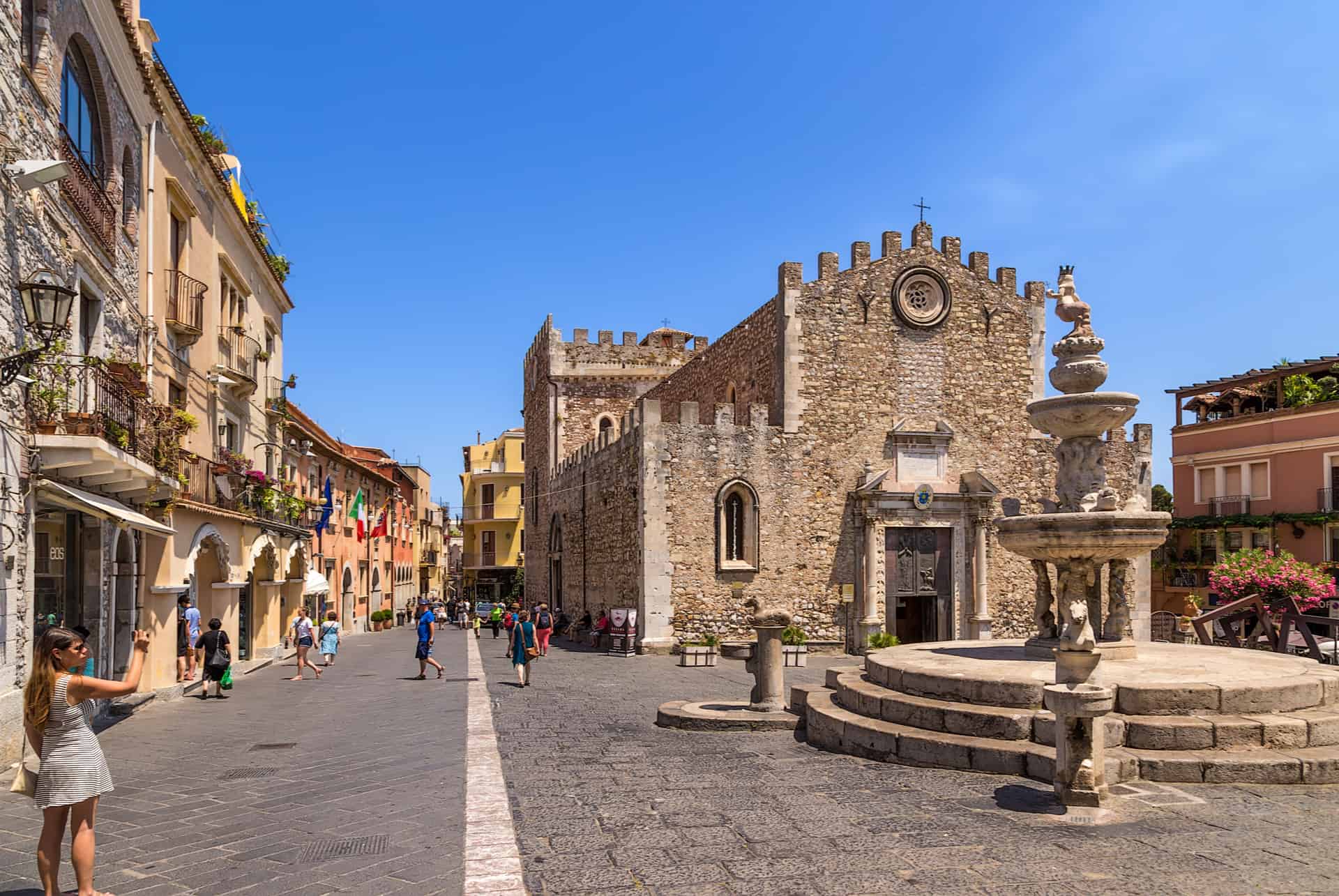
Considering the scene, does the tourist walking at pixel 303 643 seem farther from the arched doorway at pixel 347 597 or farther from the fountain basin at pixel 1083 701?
the arched doorway at pixel 347 597

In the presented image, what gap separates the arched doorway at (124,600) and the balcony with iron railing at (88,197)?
14.1 feet

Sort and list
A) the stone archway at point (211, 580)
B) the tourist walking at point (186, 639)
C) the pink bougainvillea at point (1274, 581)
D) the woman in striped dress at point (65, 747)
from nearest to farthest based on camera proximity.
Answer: the woman in striped dress at point (65, 747)
the tourist walking at point (186, 639)
the stone archway at point (211, 580)
the pink bougainvillea at point (1274, 581)

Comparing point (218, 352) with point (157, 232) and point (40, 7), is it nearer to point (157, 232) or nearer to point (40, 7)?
point (157, 232)

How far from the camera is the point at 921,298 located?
24.9 metres

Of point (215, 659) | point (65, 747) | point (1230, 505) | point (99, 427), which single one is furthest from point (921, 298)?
point (65, 747)

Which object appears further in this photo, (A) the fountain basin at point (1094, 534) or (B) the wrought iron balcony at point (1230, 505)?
(B) the wrought iron balcony at point (1230, 505)

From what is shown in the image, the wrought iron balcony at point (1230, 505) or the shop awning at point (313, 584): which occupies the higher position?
the wrought iron balcony at point (1230, 505)

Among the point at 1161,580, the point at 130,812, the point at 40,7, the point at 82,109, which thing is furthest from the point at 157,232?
the point at 1161,580

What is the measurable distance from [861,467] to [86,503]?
1733 cm

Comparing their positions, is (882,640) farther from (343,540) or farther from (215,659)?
(343,540)

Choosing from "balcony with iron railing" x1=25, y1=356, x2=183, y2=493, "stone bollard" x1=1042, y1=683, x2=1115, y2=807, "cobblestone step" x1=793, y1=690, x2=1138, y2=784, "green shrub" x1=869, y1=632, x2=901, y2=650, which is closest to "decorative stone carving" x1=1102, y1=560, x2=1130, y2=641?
"cobblestone step" x1=793, y1=690, x2=1138, y2=784

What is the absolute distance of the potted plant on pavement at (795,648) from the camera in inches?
805

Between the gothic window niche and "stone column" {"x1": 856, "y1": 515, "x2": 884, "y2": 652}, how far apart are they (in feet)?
8.95

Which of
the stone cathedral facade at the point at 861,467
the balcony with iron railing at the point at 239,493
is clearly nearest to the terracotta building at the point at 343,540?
the balcony with iron railing at the point at 239,493
